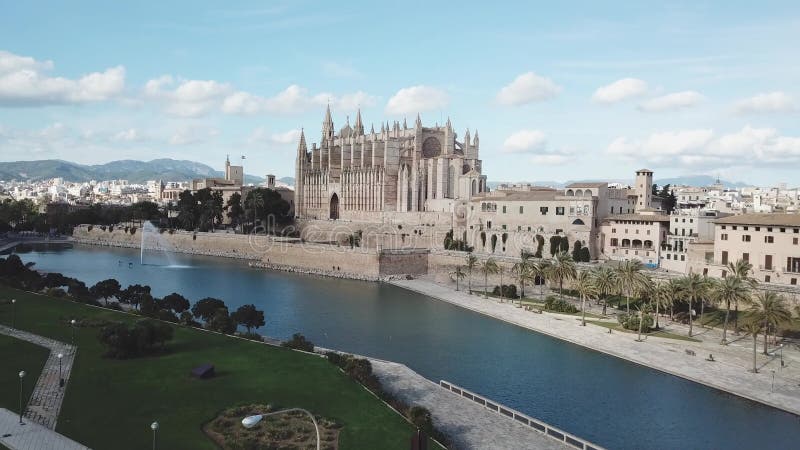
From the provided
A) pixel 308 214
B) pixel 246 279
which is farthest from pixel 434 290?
pixel 308 214

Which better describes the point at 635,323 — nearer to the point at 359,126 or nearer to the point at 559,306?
the point at 559,306

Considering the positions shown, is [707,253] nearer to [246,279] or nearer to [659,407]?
[659,407]

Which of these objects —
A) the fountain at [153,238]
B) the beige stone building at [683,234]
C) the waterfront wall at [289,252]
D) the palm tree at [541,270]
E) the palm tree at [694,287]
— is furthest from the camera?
the fountain at [153,238]

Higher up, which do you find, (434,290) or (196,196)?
(196,196)

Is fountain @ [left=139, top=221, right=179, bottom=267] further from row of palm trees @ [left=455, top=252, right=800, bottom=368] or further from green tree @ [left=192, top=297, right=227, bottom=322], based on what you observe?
row of palm trees @ [left=455, top=252, right=800, bottom=368]

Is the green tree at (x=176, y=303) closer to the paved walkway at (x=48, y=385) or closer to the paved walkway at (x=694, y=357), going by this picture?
the paved walkway at (x=48, y=385)

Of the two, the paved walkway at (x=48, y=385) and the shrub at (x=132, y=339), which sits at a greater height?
the shrub at (x=132, y=339)

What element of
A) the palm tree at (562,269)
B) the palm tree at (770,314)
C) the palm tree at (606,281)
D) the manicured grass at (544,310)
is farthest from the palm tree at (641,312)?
the palm tree at (770,314)

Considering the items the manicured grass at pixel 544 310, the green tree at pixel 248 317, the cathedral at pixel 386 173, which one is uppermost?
the cathedral at pixel 386 173
